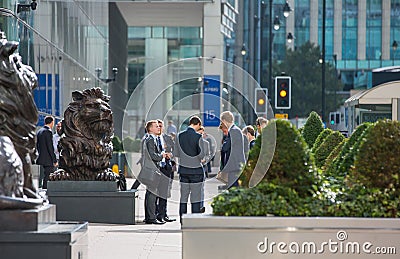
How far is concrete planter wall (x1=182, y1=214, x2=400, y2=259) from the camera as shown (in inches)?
388

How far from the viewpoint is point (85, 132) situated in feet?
58.9

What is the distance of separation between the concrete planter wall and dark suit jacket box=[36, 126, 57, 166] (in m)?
12.7

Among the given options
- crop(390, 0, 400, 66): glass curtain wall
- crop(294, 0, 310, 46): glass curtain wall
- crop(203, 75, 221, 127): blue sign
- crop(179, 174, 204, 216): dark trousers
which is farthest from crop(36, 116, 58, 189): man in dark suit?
crop(390, 0, 400, 66): glass curtain wall

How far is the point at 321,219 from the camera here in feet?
32.8

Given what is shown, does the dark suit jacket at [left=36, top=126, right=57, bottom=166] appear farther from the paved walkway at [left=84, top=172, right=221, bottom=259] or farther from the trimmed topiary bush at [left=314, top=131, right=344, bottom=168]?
the trimmed topiary bush at [left=314, top=131, right=344, bottom=168]

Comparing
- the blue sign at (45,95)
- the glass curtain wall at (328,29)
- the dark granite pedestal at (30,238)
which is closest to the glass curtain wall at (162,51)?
the glass curtain wall at (328,29)

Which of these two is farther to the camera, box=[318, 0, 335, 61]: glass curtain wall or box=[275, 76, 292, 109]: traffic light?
box=[318, 0, 335, 61]: glass curtain wall

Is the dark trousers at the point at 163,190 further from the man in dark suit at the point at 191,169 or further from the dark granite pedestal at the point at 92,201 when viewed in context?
the dark granite pedestal at the point at 92,201

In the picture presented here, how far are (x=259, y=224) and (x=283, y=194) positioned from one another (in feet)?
1.63

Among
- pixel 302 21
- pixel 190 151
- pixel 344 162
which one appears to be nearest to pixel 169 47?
pixel 302 21

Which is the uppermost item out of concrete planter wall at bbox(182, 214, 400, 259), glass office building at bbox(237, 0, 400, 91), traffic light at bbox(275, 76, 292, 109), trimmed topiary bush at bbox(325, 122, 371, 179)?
glass office building at bbox(237, 0, 400, 91)

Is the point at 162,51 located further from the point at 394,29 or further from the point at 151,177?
the point at 151,177

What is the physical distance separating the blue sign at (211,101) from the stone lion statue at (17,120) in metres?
34.4

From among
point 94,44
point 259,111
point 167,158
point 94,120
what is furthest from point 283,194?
point 94,44
